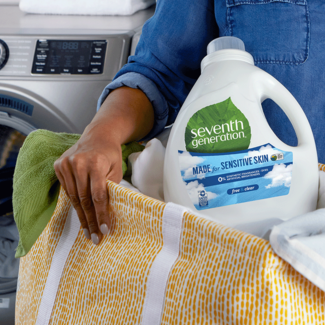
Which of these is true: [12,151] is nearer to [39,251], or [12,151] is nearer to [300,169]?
[39,251]

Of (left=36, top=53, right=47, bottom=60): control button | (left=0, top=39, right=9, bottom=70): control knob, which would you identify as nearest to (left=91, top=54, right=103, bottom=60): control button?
(left=36, top=53, right=47, bottom=60): control button

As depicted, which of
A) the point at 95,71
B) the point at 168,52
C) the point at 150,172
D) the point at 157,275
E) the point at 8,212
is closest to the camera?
the point at 157,275

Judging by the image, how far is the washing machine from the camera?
0.79 metres

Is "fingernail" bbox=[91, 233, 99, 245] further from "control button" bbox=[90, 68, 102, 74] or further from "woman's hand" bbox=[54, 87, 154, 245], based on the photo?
"control button" bbox=[90, 68, 102, 74]

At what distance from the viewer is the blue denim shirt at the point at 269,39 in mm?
465

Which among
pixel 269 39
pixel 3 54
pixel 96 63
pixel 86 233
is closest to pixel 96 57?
pixel 96 63

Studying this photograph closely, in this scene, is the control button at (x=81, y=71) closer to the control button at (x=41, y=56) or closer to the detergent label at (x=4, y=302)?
the control button at (x=41, y=56)

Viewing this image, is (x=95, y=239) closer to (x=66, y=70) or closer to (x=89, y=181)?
(x=89, y=181)

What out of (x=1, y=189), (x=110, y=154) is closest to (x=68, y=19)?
(x=1, y=189)

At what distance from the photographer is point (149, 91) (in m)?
0.53

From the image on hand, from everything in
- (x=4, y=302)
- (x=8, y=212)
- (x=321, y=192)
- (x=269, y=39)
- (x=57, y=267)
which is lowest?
(x=4, y=302)

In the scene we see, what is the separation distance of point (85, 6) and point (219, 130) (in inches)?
27.9

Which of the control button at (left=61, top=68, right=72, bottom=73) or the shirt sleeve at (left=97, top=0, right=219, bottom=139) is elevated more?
the shirt sleeve at (left=97, top=0, right=219, bottom=139)

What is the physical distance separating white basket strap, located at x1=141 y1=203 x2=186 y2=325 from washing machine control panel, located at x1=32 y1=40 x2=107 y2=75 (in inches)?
23.9
